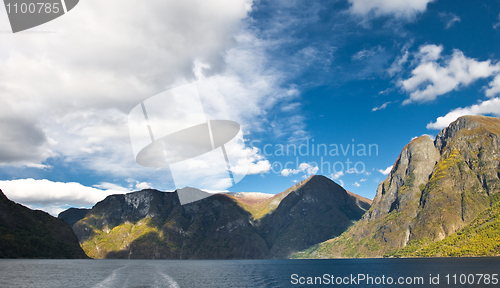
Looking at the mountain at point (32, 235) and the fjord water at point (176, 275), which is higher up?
the mountain at point (32, 235)

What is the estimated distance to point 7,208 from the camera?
497 feet

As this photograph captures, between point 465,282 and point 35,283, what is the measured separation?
277 feet

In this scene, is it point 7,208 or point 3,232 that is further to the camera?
point 7,208

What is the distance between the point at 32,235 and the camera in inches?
6152

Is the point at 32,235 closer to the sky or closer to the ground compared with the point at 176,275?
closer to the sky

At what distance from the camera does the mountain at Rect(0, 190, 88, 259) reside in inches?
5561

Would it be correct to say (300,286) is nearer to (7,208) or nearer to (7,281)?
(7,281)

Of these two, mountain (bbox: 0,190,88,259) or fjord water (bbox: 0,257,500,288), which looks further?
mountain (bbox: 0,190,88,259)

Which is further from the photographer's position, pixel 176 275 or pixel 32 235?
pixel 32 235

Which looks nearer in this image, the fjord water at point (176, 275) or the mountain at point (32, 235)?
the fjord water at point (176, 275)

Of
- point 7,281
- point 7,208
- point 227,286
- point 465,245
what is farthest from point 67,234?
point 465,245

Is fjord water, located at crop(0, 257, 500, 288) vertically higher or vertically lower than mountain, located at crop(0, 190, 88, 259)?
lower

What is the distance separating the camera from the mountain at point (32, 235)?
141m

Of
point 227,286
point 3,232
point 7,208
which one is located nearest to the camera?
point 227,286
